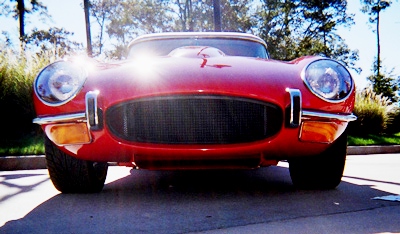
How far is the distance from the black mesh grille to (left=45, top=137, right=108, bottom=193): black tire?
0.42m

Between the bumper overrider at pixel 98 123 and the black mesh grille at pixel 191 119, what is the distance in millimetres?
72

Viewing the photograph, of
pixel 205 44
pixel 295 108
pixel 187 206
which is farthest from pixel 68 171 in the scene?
pixel 205 44

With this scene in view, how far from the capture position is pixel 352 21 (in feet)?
92.5

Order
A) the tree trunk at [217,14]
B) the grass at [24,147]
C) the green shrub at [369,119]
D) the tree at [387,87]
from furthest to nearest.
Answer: the tree at [387,87]
the green shrub at [369,119]
the tree trunk at [217,14]
the grass at [24,147]

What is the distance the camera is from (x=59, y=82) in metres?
2.46

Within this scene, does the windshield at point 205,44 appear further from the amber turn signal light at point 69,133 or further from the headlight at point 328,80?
the amber turn signal light at point 69,133

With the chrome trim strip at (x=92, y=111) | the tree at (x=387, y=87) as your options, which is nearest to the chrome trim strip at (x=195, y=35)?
the chrome trim strip at (x=92, y=111)

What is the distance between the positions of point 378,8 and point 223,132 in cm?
3084

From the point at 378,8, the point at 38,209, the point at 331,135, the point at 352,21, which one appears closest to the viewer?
the point at 38,209

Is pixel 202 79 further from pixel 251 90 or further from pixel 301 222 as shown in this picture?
pixel 301 222

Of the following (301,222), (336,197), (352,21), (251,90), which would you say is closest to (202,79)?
(251,90)

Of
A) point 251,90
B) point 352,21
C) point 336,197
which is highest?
point 352,21

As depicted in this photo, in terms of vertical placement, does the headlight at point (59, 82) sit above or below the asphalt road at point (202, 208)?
above

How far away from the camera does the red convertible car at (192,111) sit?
232 centimetres
